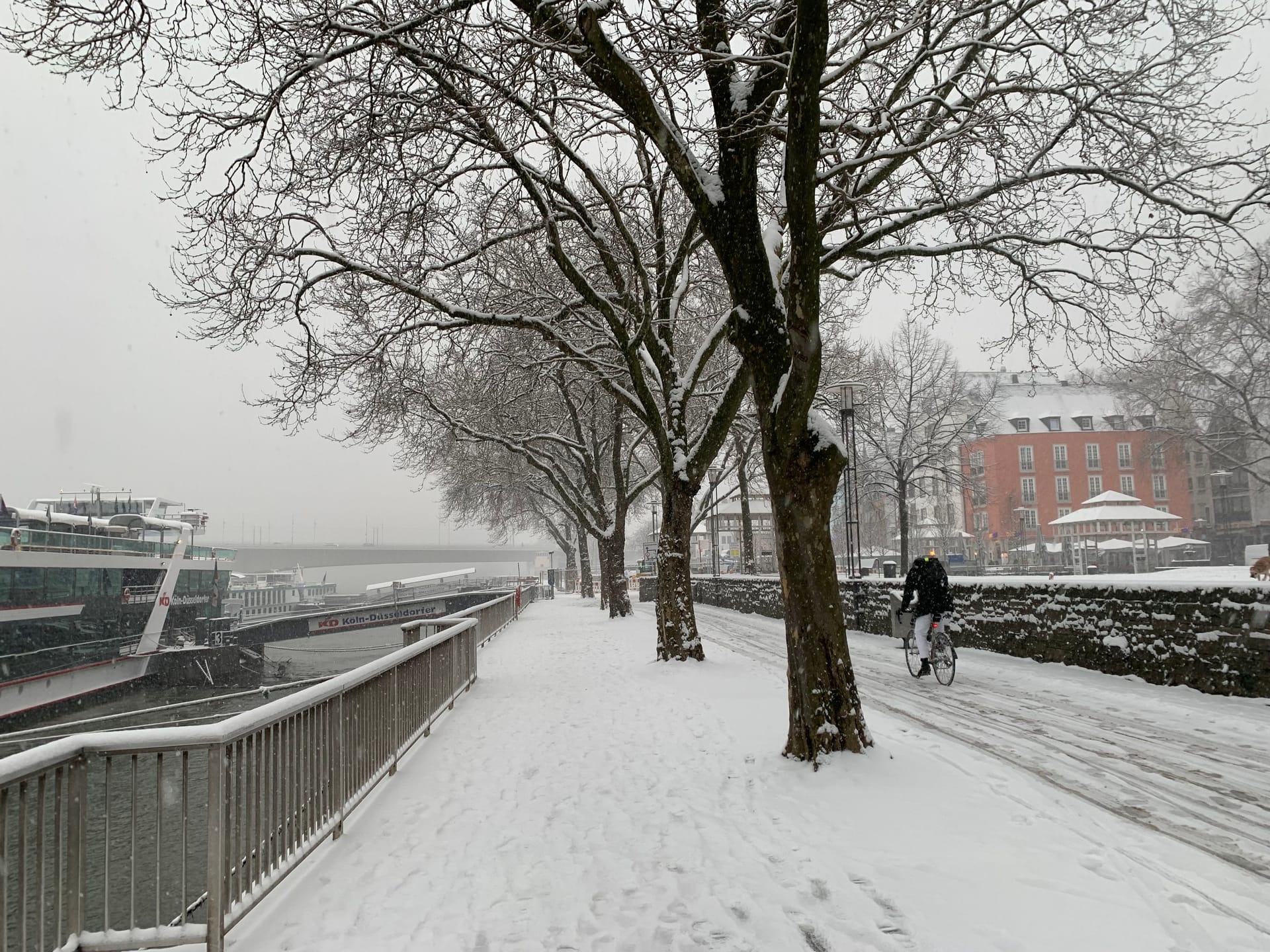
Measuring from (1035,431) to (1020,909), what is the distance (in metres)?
76.0

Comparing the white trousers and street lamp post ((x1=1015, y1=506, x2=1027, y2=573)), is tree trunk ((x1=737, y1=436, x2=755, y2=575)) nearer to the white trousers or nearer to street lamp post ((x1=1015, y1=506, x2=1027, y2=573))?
the white trousers

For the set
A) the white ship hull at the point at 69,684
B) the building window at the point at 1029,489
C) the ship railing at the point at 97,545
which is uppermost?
the building window at the point at 1029,489

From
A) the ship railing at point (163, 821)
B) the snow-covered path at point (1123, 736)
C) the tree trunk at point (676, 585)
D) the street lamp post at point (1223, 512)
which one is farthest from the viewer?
the street lamp post at point (1223, 512)

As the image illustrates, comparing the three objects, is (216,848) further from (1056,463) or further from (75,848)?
(1056,463)

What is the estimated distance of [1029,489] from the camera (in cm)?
6856

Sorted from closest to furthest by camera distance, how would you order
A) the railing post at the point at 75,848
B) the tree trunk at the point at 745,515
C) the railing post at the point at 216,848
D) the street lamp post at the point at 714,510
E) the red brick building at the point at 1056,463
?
the railing post at the point at 75,848 → the railing post at the point at 216,848 → the tree trunk at the point at 745,515 → the street lamp post at the point at 714,510 → the red brick building at the point at 1056,463

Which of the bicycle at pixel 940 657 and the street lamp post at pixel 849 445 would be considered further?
the street lamp post at pixel 849 445

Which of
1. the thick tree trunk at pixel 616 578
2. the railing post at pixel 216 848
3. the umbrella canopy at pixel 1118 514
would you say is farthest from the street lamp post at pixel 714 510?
the railing post at pixel 216 848

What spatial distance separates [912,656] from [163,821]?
36.0 feet

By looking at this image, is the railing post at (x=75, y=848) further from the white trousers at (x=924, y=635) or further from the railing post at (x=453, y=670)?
the white trousers at (x=924, y=635)

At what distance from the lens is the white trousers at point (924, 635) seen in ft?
35.6

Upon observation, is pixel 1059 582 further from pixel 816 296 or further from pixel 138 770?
pixel 138 770

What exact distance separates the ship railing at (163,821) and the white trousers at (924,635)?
335 inches

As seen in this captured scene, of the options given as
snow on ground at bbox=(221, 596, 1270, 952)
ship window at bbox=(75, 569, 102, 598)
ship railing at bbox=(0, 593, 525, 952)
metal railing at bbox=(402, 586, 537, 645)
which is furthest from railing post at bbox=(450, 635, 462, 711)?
ship window at bbox=(75, 569, 102, 598)
